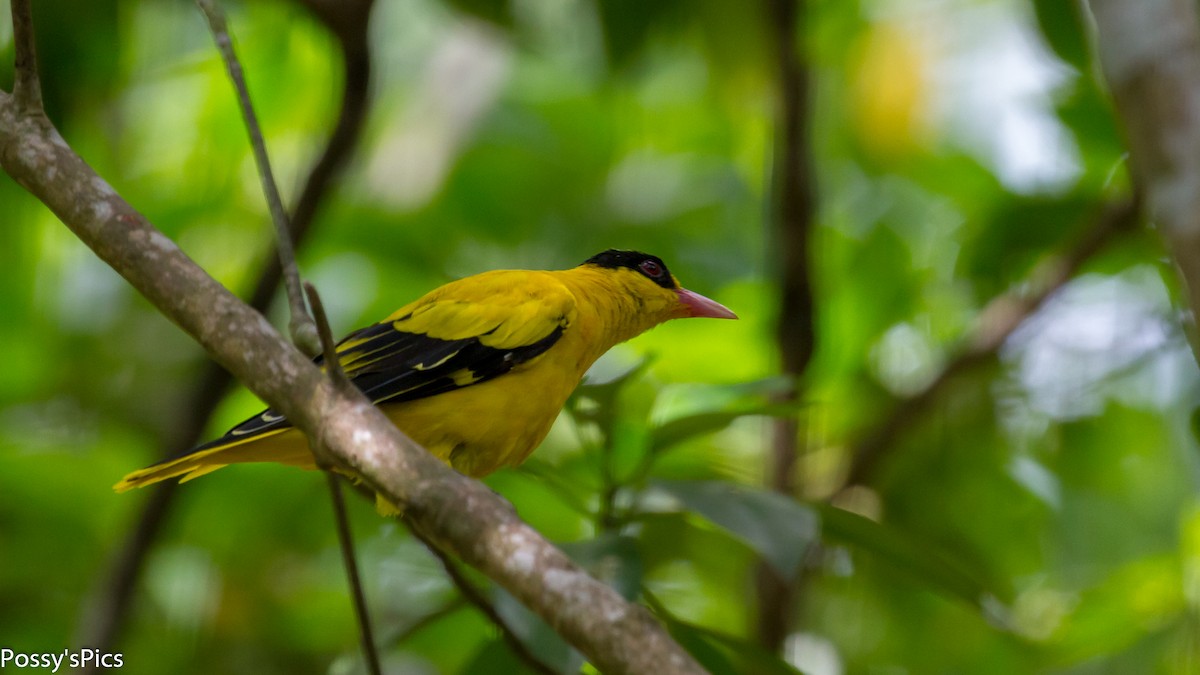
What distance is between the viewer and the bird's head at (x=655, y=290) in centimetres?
407

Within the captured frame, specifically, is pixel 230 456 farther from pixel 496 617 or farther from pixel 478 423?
pixel 496 617

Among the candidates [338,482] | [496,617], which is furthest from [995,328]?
[338,482]

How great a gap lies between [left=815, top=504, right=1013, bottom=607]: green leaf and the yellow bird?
88 centimetres

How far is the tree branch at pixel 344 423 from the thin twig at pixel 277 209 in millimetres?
97

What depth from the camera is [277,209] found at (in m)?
2.32

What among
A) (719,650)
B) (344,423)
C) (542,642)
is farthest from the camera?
(719,650)

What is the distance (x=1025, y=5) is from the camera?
3957 millimetres

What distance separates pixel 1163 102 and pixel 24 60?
2.12 meters

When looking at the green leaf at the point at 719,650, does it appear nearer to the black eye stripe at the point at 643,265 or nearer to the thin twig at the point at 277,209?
the thin twig at the point at 277,209

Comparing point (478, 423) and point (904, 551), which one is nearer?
point (904, 551)

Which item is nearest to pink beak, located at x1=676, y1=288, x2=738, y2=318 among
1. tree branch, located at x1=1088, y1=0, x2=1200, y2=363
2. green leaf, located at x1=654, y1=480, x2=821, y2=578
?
green leaf, located at x1=654, y1=480, x2=821, y2=578

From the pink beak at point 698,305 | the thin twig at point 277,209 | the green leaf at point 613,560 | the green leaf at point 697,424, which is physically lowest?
the green leaf at point 613,560

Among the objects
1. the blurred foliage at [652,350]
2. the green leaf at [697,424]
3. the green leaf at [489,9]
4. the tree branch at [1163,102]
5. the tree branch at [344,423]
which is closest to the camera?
the tree branch at [1163,102]

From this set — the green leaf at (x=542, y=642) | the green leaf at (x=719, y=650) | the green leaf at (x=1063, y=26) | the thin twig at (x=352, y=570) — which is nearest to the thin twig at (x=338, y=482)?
the thin twig at (x=352, y=570)
